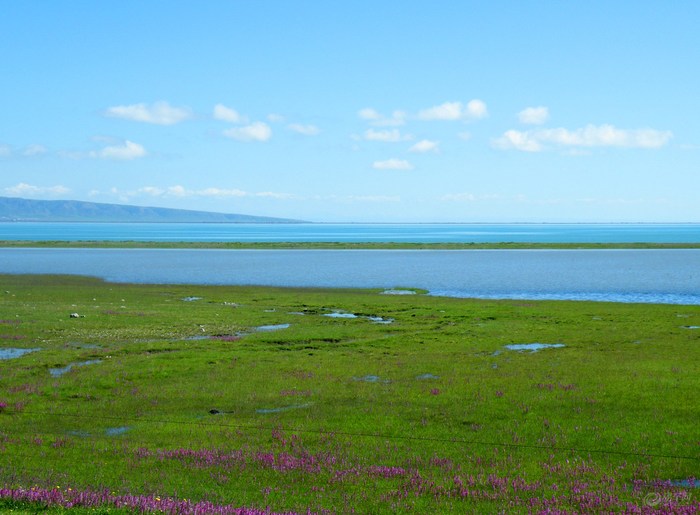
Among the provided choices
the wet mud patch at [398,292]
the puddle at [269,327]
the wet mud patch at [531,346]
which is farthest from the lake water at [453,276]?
the wet mud patch at [531,346]

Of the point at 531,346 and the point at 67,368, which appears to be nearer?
the point at 67,368

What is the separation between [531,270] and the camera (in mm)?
109500

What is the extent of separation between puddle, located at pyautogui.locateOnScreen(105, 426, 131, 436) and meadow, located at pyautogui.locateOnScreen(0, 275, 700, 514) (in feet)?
0.21

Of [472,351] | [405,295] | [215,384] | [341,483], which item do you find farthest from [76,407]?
[405,295]

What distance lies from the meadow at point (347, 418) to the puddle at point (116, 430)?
0.06m

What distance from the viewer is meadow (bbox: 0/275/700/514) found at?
1395cm

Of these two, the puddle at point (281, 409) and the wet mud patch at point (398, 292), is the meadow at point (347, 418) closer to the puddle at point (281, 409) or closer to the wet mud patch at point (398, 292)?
the puddle at point (281, 409)

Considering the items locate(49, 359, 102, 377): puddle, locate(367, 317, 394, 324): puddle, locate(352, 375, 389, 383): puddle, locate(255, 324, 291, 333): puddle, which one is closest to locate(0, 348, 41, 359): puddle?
locate(49, 359, 102, 377): puddle

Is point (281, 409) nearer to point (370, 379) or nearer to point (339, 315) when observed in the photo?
→ point (370, 379)

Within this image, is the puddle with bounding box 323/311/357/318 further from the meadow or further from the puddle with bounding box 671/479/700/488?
the puddle with bounding box 671/479/700/488

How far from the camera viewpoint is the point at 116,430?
64.4ft

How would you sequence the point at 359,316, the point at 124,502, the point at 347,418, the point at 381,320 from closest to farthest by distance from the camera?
the point at 124,502 < the point at 347,418 < the point at 381,320 < the point at 359,316

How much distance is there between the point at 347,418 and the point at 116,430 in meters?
6.80

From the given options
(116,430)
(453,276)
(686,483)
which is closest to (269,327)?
(116,430)
